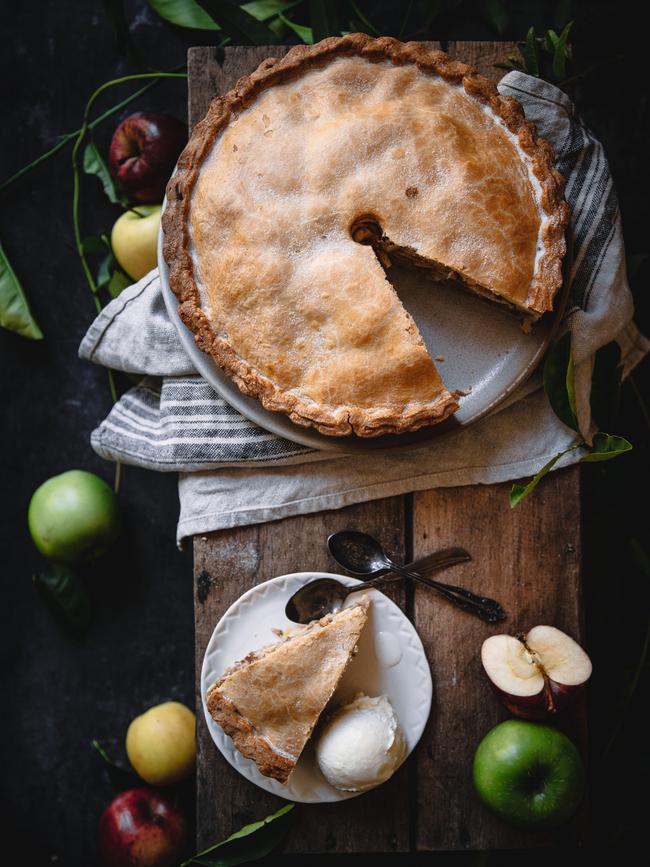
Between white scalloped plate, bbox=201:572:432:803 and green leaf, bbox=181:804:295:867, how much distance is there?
0.33 ft

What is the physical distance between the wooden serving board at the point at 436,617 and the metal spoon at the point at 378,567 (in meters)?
0.03

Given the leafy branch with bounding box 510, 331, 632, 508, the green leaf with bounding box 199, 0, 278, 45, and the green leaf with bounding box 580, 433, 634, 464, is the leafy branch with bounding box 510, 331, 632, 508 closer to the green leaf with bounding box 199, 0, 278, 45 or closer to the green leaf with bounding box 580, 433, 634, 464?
the green leaf with bounding box 580, 433, 634, 464

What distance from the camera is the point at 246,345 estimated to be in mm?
2270

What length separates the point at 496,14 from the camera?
8.59 feet

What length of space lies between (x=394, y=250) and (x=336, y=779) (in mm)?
1512

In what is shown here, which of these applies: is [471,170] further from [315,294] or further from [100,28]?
[100,28]

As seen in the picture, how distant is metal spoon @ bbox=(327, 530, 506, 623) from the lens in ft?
7.91

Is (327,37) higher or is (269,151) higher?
(327,37)

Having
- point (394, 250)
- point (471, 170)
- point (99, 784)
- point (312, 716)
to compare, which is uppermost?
point (471, 170)

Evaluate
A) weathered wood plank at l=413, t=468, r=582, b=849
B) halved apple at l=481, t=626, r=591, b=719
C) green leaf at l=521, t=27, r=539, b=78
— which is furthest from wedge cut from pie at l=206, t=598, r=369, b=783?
green leaf at l=521, t=27, r=539, b=78

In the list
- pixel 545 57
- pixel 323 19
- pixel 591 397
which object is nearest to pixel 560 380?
pixel 591 397

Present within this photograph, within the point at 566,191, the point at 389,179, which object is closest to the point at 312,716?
the point at 389,179

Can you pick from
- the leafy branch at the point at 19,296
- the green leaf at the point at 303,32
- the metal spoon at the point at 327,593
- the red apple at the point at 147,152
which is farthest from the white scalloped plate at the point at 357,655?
the green leaf at the point at 303,32

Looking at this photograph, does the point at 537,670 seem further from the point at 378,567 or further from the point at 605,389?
the point at 605,389
